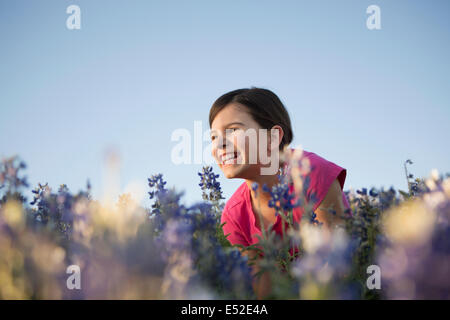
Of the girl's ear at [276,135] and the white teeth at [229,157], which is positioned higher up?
the girl's ear at [276,135]

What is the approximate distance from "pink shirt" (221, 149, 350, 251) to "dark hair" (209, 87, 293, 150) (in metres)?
0.52

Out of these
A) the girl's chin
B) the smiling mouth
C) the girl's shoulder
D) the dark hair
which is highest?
the dark hair

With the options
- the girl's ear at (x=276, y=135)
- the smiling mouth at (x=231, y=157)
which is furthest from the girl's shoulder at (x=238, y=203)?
the smiling mouth at (x=231, y=157)

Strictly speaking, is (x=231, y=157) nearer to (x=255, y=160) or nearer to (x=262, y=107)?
(x=255, y=160)

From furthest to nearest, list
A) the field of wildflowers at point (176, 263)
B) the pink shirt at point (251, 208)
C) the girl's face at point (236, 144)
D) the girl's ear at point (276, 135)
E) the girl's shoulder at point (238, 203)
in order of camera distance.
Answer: the girl's shoulder at point (238, 203) → the girl's ear at point (276, 135) → the girl's face at point (236, 144) → the pink shirt at point (251, 208) → the field of wildflowers at point (176, 263)

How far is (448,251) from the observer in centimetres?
117

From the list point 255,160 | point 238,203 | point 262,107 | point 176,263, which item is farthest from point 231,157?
point 176,263

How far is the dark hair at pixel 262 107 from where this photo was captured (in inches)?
149

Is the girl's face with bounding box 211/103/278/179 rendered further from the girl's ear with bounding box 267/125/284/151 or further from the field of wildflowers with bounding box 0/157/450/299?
the field of wildflowers with bounding box 0/157/450/299

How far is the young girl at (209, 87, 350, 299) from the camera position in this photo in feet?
10.5

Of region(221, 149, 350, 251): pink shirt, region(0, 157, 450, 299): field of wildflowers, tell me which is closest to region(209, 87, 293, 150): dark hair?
region(221, 149, 350, 251): pink shirt

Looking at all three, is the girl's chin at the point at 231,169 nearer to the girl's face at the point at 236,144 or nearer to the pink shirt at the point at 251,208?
the girl's face at the point at 236,144
